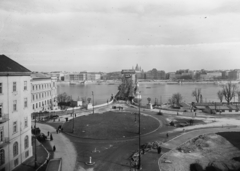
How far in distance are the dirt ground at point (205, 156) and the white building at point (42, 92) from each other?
2590cm

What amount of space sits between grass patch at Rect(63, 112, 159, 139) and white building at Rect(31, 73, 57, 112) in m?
11.6

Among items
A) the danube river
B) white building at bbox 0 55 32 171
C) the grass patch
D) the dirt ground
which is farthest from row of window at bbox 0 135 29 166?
the danube river

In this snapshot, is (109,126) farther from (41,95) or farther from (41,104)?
(41,95)

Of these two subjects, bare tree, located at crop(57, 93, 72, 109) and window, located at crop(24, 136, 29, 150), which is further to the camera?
bare tree, located at crop(57, 93, 72, 109)

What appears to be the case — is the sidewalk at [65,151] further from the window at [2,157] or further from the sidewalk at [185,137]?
the sidewalk at [185,137]

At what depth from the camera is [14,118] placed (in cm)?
1353

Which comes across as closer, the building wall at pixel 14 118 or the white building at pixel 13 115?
the white building at pixel 13 115

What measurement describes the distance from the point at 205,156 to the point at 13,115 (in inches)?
548

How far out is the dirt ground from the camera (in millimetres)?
13180

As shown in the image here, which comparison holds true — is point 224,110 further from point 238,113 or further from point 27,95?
point 27,95

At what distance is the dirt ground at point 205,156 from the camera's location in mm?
13180

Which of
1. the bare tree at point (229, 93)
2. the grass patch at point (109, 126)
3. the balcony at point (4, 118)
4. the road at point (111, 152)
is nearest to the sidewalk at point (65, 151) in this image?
the road at point (111, 152)

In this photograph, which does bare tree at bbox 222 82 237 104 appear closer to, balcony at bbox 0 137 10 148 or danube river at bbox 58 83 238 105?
danube river at bbox 58 83 238 105

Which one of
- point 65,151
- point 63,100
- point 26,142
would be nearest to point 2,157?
point 26,142
